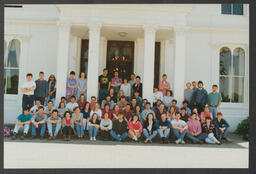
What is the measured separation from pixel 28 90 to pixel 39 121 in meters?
1.36

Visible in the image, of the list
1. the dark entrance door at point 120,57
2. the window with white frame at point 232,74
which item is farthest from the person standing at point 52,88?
the window with white frame at point 232,74

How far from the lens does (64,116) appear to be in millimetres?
8945

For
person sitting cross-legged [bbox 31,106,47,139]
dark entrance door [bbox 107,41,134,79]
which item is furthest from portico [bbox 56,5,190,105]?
dark entrance door [bbox 107,41,134,79]

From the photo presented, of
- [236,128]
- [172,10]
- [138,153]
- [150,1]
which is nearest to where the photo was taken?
[150,1]

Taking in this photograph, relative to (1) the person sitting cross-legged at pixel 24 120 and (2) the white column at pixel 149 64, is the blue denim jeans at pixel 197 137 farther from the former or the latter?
(1) the person sitting cross-legged at pixel 24 120

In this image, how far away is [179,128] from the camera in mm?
8641

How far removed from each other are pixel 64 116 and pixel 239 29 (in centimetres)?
920

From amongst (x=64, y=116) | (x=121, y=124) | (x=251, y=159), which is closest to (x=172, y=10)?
(x=121, y=124)

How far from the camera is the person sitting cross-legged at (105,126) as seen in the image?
8.61 metres

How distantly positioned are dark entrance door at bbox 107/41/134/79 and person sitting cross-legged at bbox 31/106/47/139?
4.86 metres

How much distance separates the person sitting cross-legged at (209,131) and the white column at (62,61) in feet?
17.7

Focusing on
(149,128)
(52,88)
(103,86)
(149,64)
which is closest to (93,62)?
(103,86)

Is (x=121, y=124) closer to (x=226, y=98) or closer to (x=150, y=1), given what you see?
(x=150, y=1)

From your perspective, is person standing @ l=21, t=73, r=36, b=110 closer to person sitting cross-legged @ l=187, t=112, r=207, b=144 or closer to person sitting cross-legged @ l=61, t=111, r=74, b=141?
person sitting cross-legged @ l=61, t=111, r=74, b=141
